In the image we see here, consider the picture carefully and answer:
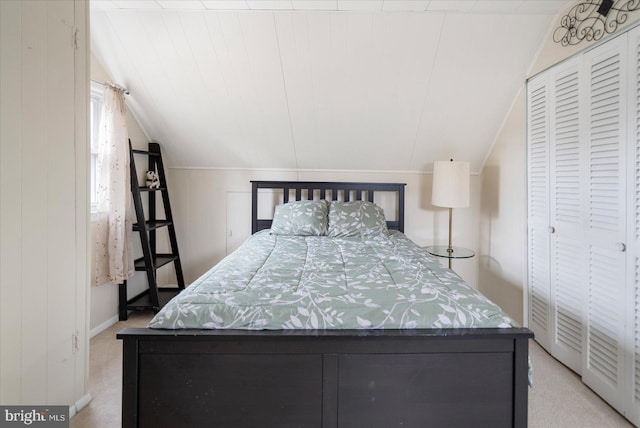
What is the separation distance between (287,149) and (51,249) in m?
2.21

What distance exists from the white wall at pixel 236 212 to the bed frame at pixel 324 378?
7.74 feet

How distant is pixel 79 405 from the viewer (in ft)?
6.05

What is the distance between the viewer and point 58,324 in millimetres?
1727

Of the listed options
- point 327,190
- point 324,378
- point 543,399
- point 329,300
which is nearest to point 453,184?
point 327,190

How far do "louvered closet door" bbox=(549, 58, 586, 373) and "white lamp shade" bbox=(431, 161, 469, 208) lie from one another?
76 cm

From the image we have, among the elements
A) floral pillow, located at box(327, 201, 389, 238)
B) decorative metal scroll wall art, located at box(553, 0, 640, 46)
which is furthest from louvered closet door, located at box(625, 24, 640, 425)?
floral pillow, located at box(327, 201, 389, 238)

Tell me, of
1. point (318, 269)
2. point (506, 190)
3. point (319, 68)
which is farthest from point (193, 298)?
point (506, 190)

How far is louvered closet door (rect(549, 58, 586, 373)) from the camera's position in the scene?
219cm

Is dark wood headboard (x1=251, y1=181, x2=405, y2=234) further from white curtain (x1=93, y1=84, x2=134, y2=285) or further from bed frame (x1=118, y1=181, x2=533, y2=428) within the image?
bed frame (x1=118, y1=181, x2=533, y2=428)

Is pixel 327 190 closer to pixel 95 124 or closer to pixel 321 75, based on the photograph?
pixel 321 75

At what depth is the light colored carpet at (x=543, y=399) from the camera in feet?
5.84

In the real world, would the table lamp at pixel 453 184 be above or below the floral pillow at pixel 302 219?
above

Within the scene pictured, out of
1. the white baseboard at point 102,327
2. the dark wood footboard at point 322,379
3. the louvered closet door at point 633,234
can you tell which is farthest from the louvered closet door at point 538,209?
the white baseboard at point 102,327

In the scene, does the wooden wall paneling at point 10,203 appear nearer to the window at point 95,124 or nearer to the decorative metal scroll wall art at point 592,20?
the window at point 95,124
